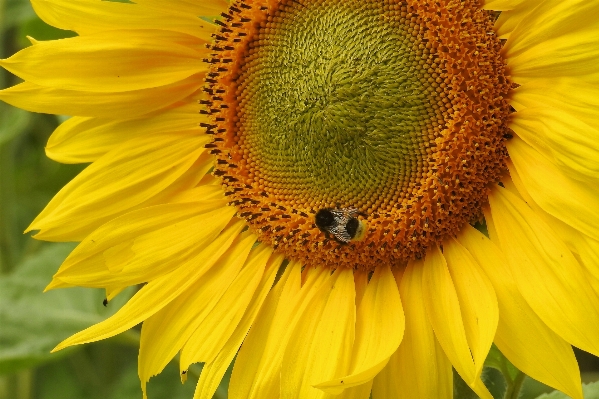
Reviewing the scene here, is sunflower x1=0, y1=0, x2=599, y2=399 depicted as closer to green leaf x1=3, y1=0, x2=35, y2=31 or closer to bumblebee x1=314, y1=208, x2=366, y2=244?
A: bumblebee x1=314, y1=208, x2=366, y2=244

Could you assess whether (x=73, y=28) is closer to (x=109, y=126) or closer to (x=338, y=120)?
(x=109, y=126)

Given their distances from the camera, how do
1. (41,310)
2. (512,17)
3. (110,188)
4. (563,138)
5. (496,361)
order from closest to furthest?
(563,138), (512,17), (496,361), (110,188), (41,310)

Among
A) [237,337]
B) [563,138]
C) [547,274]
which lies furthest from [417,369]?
[563,138]

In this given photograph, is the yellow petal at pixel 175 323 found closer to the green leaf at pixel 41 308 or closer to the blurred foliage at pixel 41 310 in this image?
the blurred foliage at pixel 41 310

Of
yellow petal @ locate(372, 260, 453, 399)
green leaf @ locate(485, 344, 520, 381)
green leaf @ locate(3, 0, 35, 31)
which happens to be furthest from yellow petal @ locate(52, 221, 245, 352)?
green leaf @ locate(3, 0, 35, 31)

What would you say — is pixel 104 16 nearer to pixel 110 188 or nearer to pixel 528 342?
pixel 110 188

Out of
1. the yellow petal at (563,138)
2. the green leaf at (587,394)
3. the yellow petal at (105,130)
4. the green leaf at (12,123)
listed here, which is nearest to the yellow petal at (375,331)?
the yellow petal at (563,138)

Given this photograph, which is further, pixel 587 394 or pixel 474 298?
pixel 587 394
